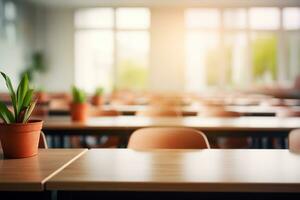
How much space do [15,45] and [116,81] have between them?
316 centimetres

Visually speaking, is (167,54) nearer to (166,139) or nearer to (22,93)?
(166,139)

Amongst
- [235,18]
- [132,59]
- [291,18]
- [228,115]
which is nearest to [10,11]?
[132,59]

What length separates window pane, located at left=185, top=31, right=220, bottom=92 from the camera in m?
11.5

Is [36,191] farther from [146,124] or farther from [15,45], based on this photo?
[15,45]

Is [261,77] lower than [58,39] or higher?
lower

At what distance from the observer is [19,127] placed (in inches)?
52.9

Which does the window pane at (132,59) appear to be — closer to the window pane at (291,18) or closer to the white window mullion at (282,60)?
the white window mullion at (282,60)

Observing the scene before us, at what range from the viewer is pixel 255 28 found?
11.3 m

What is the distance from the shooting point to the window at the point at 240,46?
11281mm

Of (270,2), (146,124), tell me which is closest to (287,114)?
(146,124)

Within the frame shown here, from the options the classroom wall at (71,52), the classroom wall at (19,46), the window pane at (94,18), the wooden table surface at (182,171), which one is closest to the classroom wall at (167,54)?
the classroom wall at (71,52)

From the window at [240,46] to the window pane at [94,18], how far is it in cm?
234

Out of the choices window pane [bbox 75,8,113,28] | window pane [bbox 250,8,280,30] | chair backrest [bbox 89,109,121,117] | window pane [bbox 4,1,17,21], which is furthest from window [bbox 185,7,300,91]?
chair backrest [bbox 89,109,121,117]

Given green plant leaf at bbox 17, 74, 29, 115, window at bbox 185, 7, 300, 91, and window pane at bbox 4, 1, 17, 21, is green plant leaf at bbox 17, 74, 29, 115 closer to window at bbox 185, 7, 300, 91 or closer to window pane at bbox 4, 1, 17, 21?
window pane at bbox 4, 1, 17, 21
